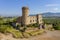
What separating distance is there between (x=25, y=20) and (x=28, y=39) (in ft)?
39.6

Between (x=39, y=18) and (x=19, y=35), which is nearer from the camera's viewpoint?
(x=19, y=35)

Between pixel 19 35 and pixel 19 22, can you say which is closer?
pixel 19 35

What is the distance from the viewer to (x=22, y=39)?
21062 millimetres

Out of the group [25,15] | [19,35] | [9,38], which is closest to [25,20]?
[25,15]

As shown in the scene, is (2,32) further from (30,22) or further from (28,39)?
(30,22)

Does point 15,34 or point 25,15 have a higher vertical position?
point 25,15

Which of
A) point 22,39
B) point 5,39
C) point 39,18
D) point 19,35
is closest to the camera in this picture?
point 5,39

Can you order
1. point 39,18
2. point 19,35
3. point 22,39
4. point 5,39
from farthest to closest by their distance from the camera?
point 39,18, point 19,35, point 22,39, point 5,39

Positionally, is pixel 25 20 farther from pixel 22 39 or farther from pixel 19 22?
pixel 22 39

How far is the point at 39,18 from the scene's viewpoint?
3578cm

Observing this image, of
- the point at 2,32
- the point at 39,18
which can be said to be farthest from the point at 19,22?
the point at 2,32

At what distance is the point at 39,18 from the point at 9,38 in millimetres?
16433

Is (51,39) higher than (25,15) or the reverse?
the reverse

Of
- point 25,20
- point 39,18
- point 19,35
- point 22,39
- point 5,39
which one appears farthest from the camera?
point 39,18
